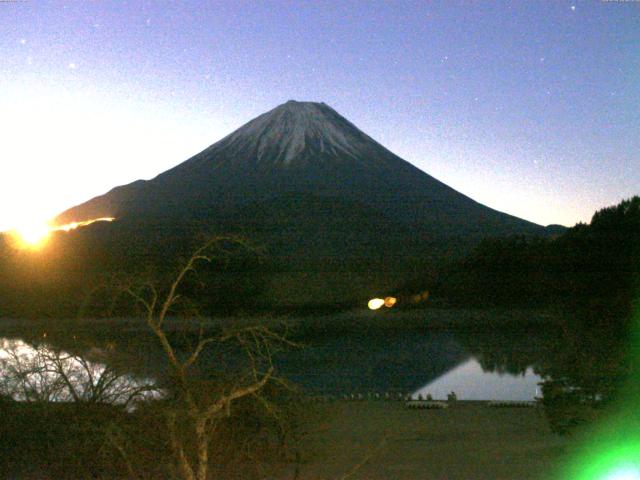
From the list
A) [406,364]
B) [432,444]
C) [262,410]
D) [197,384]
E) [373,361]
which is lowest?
[432,444]

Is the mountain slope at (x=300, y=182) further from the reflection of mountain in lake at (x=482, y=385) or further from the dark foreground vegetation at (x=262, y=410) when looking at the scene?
the dark foreground vegetation at (x=262, y=410)

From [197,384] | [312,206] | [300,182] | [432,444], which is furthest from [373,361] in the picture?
[300,182]

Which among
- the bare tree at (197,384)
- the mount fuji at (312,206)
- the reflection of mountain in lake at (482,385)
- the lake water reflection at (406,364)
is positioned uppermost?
the mount fuji at (312,206)

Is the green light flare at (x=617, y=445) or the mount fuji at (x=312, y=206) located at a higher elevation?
the mount fuji at (x=312, y=206)

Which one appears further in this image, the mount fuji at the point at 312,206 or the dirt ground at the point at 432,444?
the mount fuji at the point at 312,206

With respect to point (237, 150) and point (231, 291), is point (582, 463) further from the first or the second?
point (237, 150)

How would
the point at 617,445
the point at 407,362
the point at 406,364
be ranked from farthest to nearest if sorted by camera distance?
the point at 407,362
the point at 406,364
the point at 617,445

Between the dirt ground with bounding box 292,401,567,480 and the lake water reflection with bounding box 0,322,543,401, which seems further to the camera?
the lake water reflection with bounding box 0,322,543,401

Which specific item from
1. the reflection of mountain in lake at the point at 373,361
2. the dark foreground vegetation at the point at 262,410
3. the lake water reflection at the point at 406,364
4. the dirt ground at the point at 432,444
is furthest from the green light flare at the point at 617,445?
the reflection of mountain in lake at the point at 373,361

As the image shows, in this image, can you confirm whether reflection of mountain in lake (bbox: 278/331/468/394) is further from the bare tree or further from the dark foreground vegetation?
the bare tree

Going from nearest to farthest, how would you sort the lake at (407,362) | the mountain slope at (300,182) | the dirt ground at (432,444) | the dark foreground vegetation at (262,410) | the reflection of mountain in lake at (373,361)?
the dark foreground vegetation at (262,410) < the dirt ground at (432,444) < the lake at (407,362) < the reflection of mountain in lake at (373,361) < the mountain slope at (300,182)

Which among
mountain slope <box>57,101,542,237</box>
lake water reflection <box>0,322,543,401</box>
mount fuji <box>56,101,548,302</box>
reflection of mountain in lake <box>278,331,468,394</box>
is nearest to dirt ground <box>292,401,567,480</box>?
lake water reflection <box>0,322,543,401</box>

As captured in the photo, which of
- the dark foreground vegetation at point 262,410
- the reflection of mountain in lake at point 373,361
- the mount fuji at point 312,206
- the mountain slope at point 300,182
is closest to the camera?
the dark foreground vegetation at point 262,410

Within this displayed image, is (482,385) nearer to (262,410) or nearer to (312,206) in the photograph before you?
(262,410)
